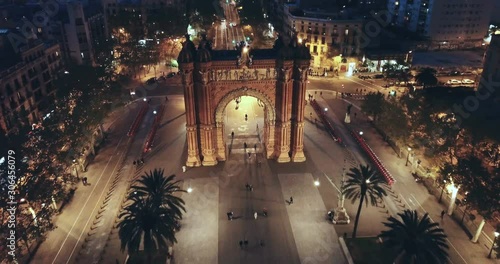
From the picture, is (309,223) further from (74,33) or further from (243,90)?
(74,33)

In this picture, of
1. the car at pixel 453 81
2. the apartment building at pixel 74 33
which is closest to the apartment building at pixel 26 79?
the apartment building at pixel 74 33

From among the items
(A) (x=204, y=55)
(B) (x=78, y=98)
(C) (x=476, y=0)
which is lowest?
(B) (x=78, y=98)

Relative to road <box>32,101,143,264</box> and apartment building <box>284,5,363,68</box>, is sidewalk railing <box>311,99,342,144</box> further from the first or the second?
road <box>32,101,143,264</box>

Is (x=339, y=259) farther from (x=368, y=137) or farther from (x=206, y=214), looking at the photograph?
(x=368, y=137)

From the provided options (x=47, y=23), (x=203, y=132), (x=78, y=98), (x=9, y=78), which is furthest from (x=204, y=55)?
(x=47, y=23)

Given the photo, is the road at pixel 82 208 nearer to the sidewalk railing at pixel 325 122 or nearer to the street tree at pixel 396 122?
the sidewalk railing at pixel 325 122

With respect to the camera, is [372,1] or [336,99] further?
[372,1]
